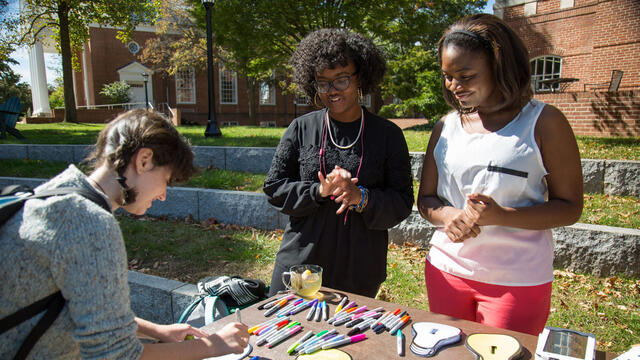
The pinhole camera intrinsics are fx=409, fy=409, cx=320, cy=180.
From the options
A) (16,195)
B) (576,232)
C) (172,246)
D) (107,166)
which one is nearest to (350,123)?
(107,166)

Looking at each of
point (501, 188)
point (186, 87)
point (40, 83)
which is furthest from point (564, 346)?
point (186, 87)

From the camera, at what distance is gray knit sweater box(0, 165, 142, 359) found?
1.08m

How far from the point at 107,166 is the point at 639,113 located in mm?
11900

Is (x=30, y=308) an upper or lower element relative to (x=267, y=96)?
lower

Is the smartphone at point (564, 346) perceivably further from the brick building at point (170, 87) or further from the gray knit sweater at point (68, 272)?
the brick building at point (170, 87)

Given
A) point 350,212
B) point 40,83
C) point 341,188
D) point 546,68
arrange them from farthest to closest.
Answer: point 40,83, point 546,68, point 350,212, point 341,188

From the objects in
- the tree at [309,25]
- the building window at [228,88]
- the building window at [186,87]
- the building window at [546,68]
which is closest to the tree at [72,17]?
the tree at [309,25]

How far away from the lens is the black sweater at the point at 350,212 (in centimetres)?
217

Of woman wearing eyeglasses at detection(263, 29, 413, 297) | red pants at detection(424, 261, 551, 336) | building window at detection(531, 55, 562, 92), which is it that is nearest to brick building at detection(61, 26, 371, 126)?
building window at detection(531, 55, 562, 92)

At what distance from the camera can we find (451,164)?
6.49ft

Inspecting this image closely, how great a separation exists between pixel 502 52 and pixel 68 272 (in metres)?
1.85

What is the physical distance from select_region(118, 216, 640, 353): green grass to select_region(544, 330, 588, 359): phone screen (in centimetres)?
214

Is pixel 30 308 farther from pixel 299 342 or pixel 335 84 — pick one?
pixel 335 84

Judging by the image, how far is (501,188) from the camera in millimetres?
1809
